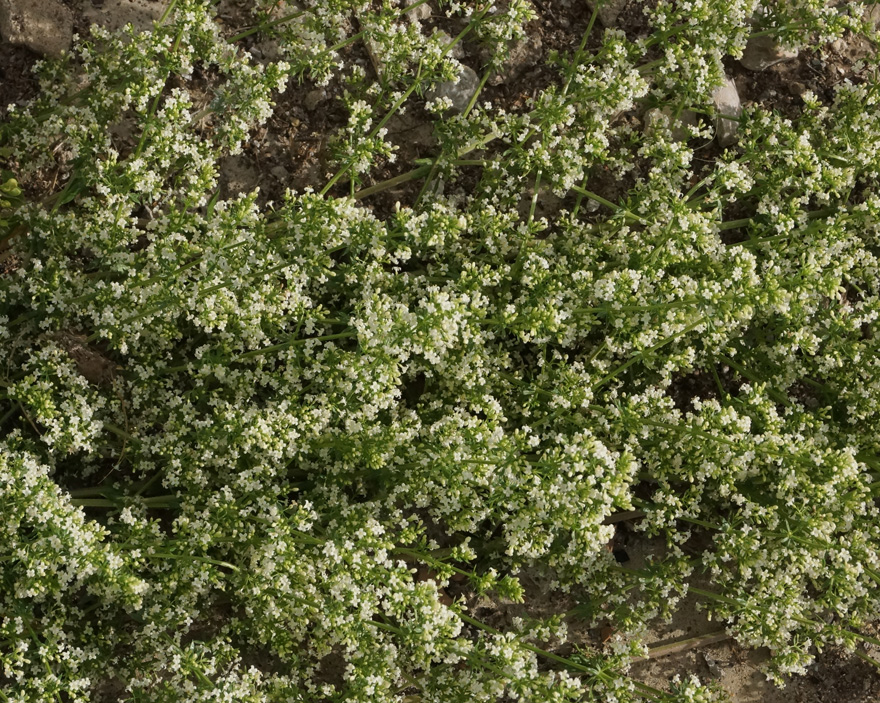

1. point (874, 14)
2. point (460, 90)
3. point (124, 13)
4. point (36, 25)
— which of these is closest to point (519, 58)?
point (460, 90)

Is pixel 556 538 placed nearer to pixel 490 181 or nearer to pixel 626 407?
pixel 626 407

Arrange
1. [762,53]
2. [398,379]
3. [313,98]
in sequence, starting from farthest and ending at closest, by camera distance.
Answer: [762,53]
[313,98]
[398,379]

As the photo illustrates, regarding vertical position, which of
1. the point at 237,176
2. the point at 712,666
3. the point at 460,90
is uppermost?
the point at 460,90

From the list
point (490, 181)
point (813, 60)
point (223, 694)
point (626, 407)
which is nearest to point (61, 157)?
point (490, 181)

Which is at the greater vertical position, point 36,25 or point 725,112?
point 36,25

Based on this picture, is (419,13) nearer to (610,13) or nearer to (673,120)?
(610,13)

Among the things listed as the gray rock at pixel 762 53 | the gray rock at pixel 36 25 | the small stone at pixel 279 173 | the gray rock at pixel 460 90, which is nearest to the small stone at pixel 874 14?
the gray rock at pixel 762 53
